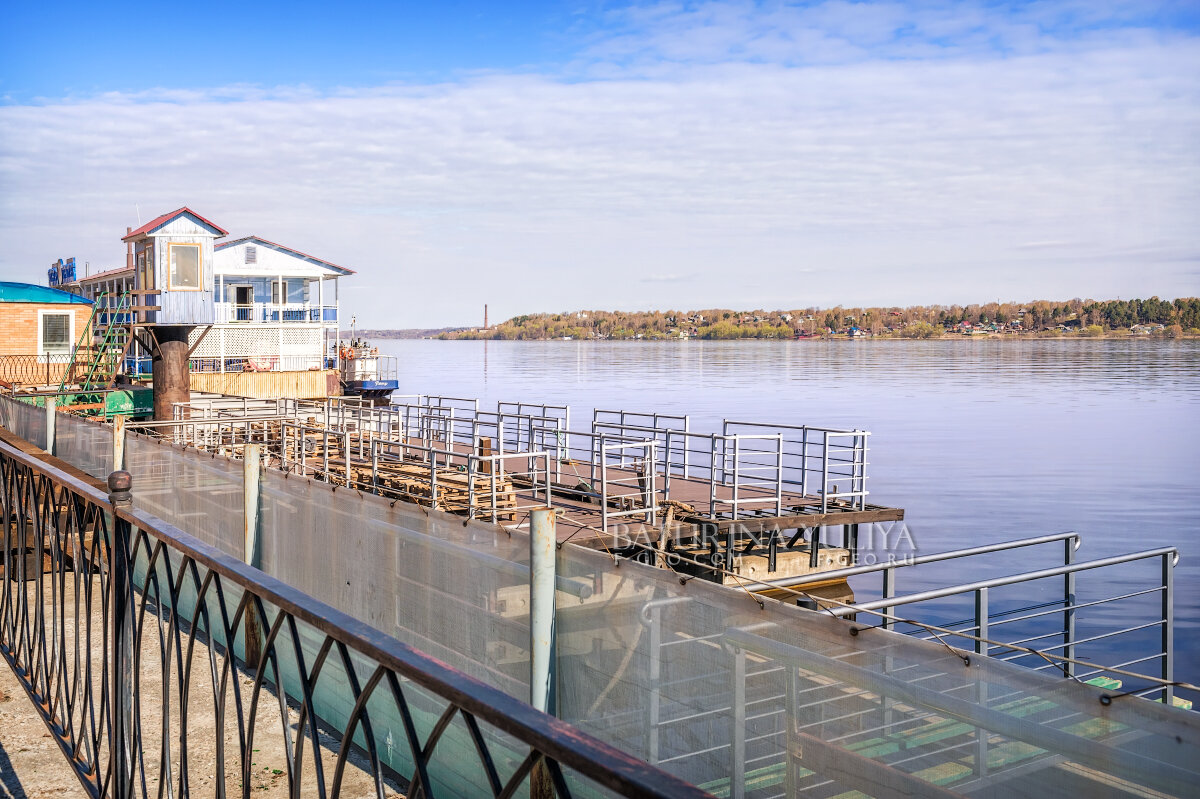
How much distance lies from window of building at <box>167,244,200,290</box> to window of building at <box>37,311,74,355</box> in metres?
13.8

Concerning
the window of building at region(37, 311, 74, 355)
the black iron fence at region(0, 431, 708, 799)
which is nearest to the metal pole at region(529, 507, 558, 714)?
the black iron fence at region(0, 431, 708, 799)

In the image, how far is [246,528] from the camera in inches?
339

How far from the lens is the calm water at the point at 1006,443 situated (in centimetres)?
3098

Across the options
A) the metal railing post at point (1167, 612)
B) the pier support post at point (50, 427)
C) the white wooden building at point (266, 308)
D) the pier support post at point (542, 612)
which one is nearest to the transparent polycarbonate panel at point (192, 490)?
the pier support post at point (542, 612)

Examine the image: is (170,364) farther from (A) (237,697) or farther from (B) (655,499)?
(A) (237,697)

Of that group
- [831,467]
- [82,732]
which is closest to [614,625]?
[82,732]

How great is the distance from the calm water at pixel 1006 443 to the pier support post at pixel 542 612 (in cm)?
1880

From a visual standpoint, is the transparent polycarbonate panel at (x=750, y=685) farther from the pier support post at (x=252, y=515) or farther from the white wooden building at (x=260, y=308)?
the white wooden building at (x=260, y=308)

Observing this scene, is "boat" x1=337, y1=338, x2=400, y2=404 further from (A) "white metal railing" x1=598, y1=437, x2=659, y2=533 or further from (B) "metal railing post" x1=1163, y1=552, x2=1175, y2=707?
(B) "metal railing post" x1=1163, y1=552, x2=1175, y2=707

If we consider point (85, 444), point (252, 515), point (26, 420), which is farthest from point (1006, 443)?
point (252, 515)

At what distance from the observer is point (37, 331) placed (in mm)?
42000

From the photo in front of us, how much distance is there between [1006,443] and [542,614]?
54.2m

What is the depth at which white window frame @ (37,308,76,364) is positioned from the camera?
42031 millimetres

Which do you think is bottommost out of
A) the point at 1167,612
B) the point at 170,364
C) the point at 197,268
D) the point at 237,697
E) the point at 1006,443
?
the point at 1006,443
